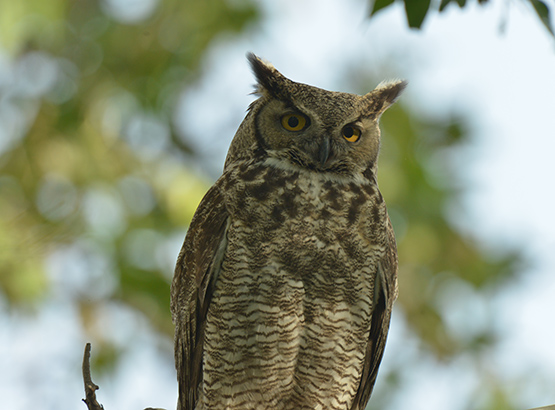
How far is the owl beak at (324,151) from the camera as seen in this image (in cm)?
→ 258

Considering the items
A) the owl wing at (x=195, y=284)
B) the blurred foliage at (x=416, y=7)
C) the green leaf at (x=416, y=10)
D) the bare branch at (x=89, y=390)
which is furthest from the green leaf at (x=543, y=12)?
the bare branch at (x=89, y=390)

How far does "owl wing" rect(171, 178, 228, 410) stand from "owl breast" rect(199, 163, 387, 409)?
4 cm

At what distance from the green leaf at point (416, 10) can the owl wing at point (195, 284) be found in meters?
1.04

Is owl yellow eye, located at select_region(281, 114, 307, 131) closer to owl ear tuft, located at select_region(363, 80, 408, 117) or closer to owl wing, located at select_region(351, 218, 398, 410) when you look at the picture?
owl ear tuft, located at select_region(363, 80, 408, 117)

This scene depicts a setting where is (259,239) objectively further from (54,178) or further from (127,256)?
(54,178)

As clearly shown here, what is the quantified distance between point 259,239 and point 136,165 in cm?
435

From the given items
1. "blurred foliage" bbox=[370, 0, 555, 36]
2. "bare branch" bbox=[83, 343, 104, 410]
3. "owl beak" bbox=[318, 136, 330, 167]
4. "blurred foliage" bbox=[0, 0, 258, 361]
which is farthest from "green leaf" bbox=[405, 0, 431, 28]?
"blurred foliage" bbox=[0, 0, 258, 361]

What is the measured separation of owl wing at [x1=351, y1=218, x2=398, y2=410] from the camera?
2.61 metres

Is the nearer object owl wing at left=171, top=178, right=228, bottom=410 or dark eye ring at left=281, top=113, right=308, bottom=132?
owl wing at left=171, top=178, right=228, bottom=410

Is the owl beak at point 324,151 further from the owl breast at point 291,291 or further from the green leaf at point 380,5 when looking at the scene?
the green leaf at point 380,5

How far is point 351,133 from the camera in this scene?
8.96 ft

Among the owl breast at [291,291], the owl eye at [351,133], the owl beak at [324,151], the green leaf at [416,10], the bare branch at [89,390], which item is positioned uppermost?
the owl eye at [351,133]

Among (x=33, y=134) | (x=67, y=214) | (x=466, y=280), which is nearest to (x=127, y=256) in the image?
(x=67, y=214)

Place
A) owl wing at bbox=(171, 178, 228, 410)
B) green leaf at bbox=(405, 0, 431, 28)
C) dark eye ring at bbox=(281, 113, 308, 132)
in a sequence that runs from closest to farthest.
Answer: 1. green leaf at bbox=(405, 0, 431, 28)
2. owl wing at bbox=(171, 178, 228, 410)
3. dark eye ring at bbox=(281, 113, 308, 132)
